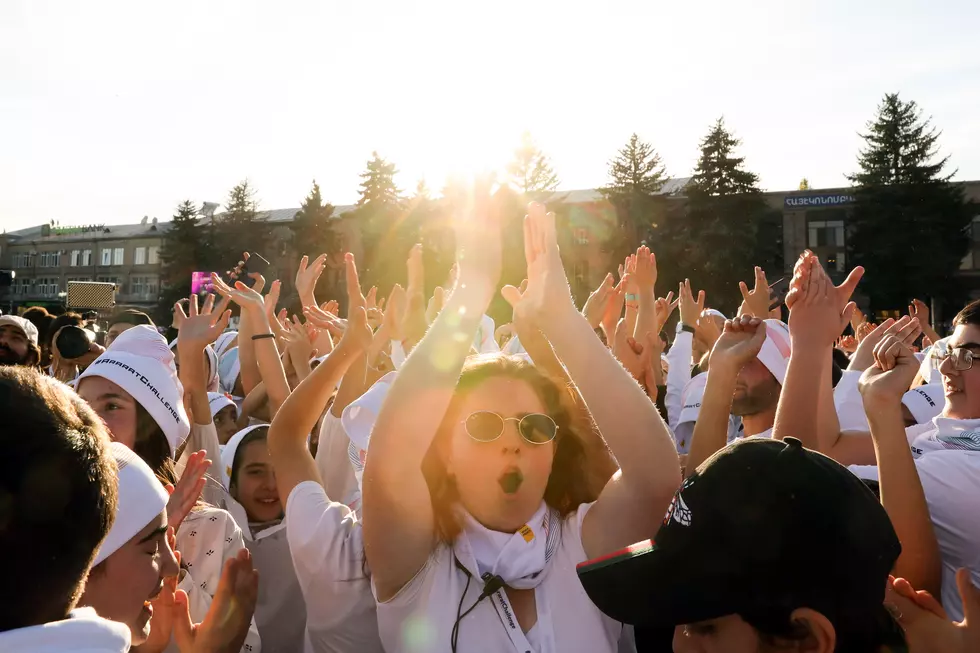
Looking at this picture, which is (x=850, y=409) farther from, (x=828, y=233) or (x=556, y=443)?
(x=828, y=233)

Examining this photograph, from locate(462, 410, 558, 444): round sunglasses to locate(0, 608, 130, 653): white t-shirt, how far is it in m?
1.10

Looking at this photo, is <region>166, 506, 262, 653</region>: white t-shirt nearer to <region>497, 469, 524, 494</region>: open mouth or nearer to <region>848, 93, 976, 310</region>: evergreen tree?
<region>497, 469, 524, 494</region>: open mouth

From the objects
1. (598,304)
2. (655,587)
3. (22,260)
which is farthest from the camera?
(22,260)

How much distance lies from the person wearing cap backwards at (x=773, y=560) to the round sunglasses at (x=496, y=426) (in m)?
0.71

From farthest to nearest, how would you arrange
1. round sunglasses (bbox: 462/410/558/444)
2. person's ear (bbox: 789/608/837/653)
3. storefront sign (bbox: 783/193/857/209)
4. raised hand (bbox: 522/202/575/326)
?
storefront sign (bbox: 783/193/857/209) → round sunglasses (bbox: 462/410/558/444) → raised hand (bbox: 522/202/575/326) → person's ear (bbox: 789/608/837/653)

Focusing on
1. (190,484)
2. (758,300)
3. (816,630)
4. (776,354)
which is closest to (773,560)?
(816,630)

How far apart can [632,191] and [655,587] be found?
49.4m

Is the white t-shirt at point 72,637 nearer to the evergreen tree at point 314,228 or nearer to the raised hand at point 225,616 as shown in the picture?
the raised hand at point 225,616

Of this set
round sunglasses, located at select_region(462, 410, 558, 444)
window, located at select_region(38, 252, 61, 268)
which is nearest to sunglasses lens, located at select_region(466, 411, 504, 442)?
round sunglasses, located at select_region(462, 410, 558, 444)

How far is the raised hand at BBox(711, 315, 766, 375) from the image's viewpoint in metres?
2.74

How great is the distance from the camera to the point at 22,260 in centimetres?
8762

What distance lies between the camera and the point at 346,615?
2488mm

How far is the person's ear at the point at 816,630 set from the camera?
1391mm

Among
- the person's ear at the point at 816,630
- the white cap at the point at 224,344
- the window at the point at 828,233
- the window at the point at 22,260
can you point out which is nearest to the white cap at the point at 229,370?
the white cap at the point at 224,344
